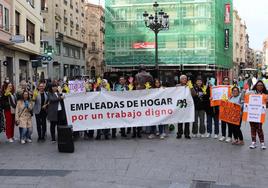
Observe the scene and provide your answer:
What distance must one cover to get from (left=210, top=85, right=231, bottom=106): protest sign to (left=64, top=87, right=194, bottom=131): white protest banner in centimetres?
59

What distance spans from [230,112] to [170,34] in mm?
38551

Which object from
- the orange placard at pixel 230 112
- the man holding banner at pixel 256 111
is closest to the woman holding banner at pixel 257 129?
the man holding banner at pixel 256 111

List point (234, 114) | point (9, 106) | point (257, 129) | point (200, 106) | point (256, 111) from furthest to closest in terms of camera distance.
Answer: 1. point (200, 106)
2. point (9, 106)
3. point (234, 114)
4. point (257, 129)
5. point (256, 111)

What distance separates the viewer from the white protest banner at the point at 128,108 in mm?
10383

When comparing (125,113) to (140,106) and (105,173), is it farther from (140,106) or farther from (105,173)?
(105,173)

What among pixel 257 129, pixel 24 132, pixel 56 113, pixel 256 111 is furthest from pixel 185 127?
pixel 24 132

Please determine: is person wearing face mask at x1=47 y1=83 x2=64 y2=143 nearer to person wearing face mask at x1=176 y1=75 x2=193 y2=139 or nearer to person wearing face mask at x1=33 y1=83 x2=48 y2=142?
person wearing face mask at x1=33 y1=83 x2=48 y2=142

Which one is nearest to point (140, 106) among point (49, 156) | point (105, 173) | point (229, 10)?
point (49, 156)

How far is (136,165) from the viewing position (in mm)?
7539

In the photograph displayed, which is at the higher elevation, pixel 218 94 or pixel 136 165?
pixel 218 94

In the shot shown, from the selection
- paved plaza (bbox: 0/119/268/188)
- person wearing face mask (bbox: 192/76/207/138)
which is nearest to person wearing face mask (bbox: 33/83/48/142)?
paved plaza (bbox: 0/119/268/188)

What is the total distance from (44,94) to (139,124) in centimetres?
277

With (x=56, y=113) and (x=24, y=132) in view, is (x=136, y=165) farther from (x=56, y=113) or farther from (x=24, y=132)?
(x=24, y=132)

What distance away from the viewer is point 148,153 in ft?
28.3
